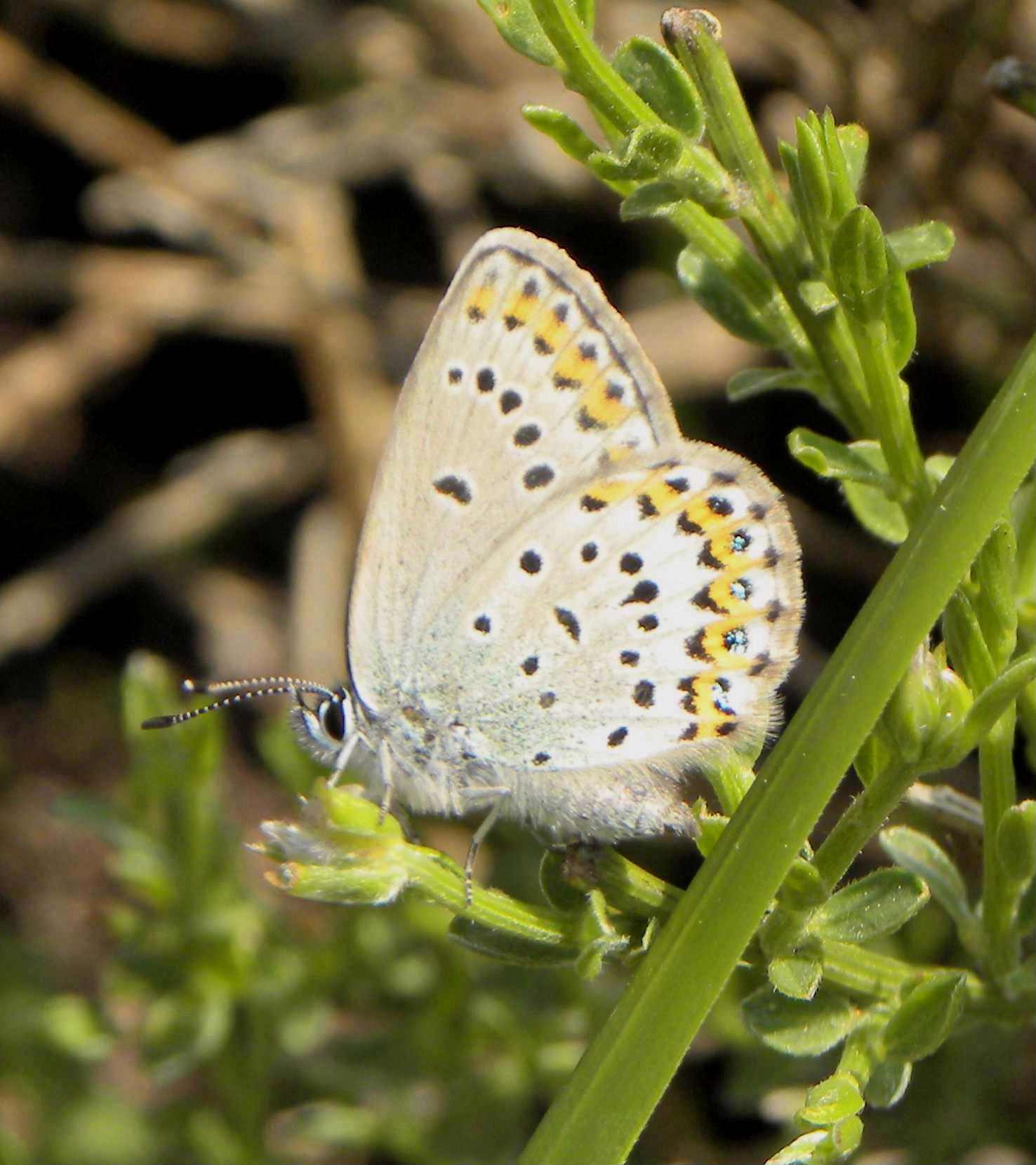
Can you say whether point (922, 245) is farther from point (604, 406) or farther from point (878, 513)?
point (604, 406)

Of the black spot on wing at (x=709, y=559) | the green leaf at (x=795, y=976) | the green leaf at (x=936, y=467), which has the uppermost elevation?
the green leaf at (x=936, y=467)

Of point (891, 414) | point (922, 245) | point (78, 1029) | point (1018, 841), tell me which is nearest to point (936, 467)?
point (891, 414)

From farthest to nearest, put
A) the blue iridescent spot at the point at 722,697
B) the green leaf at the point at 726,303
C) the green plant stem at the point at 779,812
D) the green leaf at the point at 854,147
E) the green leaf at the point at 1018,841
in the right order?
the blue iridescent spot at the point at 722,697
the green leaf at the point at 726,303
the green leaf at the point at 854,147
the green leaf at the point at 1018,841
the green plant stem at the point at 779,812

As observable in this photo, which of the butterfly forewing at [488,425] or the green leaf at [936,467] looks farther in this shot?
the butterfly forewing at [488,425]

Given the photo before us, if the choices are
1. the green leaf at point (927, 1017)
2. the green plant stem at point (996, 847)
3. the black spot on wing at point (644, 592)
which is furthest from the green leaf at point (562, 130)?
the green leaf at point (927, 1017)

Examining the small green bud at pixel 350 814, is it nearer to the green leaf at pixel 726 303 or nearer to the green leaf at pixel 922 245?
the green leaf at pixel 726 303

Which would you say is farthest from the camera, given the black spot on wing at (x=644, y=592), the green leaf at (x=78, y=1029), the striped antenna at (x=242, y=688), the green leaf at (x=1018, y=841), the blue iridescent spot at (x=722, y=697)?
the green leaf at (x=78, y=1029)
